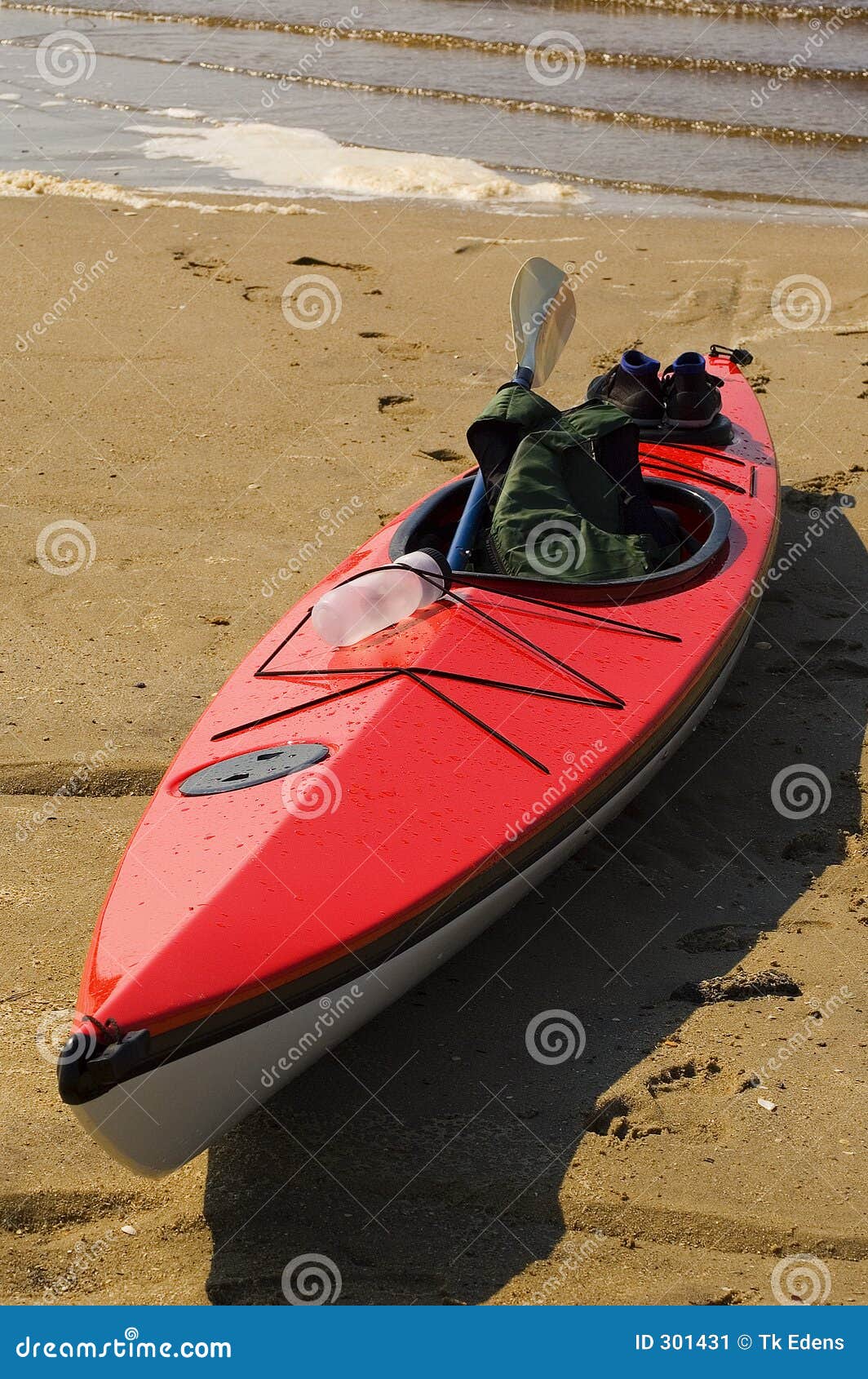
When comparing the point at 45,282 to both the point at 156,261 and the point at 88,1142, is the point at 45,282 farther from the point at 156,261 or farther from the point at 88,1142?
the point at 88,1142

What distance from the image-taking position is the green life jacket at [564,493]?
3963 millimetres

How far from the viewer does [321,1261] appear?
8.79 feet

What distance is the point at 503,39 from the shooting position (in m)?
15.2

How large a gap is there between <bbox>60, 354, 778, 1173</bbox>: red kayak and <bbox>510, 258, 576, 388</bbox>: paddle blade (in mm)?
826

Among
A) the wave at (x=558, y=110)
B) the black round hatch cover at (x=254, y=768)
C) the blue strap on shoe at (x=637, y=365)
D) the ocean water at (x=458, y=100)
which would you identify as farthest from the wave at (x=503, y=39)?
the black round hatch cover at (x=254, y=768)

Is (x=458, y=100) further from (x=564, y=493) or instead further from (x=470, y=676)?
(x=470, y=676)

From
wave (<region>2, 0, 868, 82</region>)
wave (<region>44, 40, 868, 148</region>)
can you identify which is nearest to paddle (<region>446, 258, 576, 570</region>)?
wave (<region>44, 40, 868, 148</region>)

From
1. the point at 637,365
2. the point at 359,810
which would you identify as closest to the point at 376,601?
the point at 359,810

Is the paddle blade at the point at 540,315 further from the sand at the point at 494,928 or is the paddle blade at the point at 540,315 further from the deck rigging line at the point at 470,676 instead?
the deck rigging line at the point at 470,676

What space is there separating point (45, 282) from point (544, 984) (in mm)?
5756

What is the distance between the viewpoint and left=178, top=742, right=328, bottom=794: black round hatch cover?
323 centimetres

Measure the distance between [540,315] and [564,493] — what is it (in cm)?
115

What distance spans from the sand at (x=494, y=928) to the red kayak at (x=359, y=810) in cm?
24

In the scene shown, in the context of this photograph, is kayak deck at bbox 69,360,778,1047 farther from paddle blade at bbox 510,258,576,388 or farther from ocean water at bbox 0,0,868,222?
ocean water at bbox 0,0,868,222
